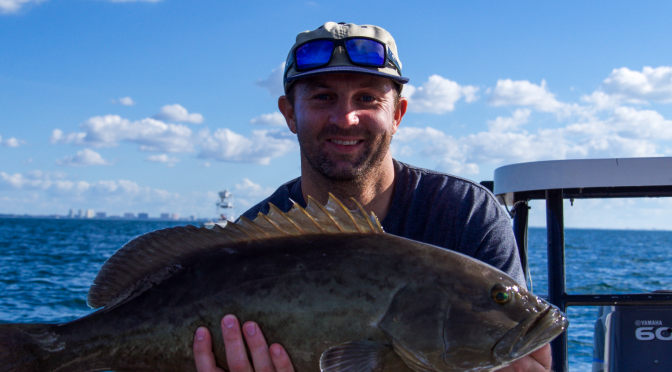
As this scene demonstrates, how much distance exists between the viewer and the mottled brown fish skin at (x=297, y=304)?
2076 millimetres

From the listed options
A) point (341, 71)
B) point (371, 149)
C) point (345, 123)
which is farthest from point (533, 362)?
point (341, 71)

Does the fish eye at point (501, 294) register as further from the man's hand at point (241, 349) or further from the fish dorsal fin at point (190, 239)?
the man's hand at point (241, 349)

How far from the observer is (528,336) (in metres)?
2.01

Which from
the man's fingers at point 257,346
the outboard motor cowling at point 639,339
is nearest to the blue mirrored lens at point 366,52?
the man's fingers at point 257,346

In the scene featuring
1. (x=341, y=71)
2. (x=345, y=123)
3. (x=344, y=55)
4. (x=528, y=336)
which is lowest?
(x=528, y=336)

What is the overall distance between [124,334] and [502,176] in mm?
3252

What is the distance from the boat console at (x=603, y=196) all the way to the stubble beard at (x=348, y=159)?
151cm

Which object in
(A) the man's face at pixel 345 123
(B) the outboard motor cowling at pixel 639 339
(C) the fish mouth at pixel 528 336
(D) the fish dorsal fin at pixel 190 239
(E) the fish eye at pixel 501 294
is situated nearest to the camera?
(C) the fish mouth at pixel 528 336

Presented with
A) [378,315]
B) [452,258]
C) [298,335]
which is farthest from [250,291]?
[452,258]

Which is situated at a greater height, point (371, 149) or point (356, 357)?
point (371, 149)

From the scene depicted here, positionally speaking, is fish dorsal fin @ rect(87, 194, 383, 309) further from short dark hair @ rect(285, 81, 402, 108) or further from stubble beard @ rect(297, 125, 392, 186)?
short dark hair @ rect(285, 81, 402, 108)

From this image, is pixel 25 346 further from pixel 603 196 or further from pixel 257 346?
pixel 603 196

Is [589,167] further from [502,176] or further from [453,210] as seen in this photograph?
[453,210]

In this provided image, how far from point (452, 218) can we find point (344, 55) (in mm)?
1192
